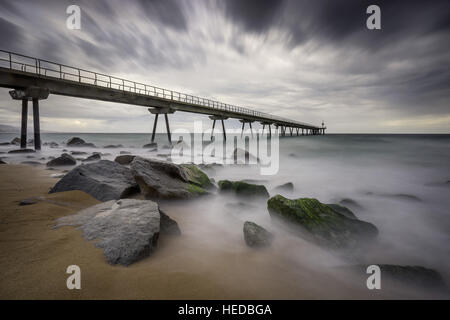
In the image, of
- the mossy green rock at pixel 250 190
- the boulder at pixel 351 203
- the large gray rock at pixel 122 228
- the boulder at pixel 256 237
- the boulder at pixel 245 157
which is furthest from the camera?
the boulder at pixel 245 157

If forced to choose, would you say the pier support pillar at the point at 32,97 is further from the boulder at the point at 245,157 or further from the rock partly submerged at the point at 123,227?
the rock partly submerged at the point at 123,227

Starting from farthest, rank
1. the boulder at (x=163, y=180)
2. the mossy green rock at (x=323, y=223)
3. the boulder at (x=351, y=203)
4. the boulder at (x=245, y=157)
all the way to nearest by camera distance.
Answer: the boulder at (x=245, y=157), the boulder at (x=351, y=203), the boulder at (x=163, y=180), the mossy green rock at (x=323, y=223)

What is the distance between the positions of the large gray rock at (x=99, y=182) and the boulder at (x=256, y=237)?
296 cm

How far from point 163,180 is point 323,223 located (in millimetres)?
3726

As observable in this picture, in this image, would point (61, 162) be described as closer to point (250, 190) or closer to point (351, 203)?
point (250, 190)

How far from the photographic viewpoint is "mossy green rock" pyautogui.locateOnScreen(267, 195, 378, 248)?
10.4 feet

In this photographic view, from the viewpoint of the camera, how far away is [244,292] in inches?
75.7

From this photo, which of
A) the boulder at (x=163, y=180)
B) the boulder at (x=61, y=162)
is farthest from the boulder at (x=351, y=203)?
the boulder at (x=61, y=162)

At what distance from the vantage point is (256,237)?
115 inches

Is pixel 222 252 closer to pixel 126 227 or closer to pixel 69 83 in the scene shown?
pixel 126 227

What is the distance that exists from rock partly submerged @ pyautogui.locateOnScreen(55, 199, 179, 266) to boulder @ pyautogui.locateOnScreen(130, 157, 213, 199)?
4.31ft

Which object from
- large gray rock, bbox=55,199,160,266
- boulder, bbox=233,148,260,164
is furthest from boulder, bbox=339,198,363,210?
boulder, bbox=233,148,260,164

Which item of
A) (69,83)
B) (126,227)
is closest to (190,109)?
(69,83)

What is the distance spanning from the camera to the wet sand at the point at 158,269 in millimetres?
1718
